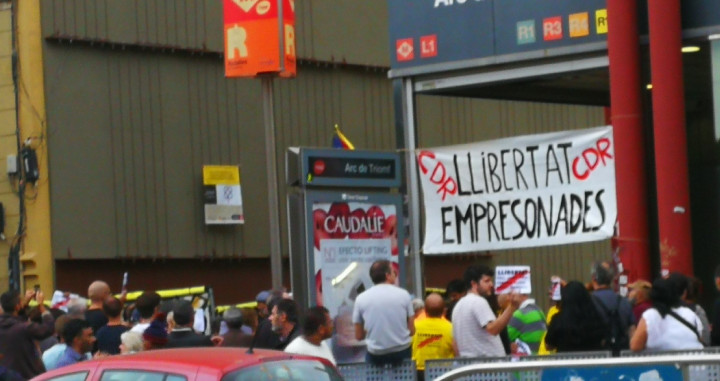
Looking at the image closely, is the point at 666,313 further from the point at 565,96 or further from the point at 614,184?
the point at 565,96

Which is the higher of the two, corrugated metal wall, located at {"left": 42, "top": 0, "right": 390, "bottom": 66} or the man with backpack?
corrugated metal wall, located at {"left": 42, "top": 0, "right": 390, "bottom": 66}

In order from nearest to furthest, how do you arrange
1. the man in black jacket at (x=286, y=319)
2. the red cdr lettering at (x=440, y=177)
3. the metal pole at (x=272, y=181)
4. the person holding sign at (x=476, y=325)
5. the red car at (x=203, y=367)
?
the red car at (x=203, y=367)
the man in black jacket at (x=286, y=319)
the person holding sign at (x=476, y=325)
the red cdr lettering at (x=440, y=177)
the metal pole at (x=272, y=181)

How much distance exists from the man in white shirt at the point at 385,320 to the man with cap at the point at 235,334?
1.15 metres

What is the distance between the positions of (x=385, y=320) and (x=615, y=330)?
6.76 feet

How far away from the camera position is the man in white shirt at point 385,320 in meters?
12.3

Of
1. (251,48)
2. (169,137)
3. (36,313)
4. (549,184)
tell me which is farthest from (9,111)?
(549,184)

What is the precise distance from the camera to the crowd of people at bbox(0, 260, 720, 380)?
1115cm

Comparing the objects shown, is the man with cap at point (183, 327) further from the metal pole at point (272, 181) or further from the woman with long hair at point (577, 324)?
the metal pole at point (272, 181)

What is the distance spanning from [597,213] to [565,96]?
432 cm

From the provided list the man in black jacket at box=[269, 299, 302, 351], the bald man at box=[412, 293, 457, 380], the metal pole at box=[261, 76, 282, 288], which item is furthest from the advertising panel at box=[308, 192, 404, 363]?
the metal pole at box=[261, 76, 282, 288]

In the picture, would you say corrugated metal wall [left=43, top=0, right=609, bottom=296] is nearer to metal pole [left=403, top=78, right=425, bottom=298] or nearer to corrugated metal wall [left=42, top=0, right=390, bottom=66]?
corrugated metal wall [left=42, top=0, right=390, bottom=66]

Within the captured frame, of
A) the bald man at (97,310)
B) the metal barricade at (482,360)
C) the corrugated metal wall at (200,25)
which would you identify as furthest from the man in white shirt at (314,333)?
the corrugated metal wall at (200,25)

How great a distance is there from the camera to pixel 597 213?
15867mm

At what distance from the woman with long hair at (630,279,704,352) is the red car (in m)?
3.16
